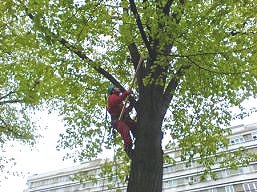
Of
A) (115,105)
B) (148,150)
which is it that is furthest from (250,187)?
(148,150)

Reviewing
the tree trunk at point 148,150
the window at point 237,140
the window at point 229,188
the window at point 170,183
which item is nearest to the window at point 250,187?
the window at point 229,188

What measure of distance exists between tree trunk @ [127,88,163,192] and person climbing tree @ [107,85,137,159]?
1.25 ft

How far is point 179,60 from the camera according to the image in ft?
19.7

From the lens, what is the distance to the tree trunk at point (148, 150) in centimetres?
486

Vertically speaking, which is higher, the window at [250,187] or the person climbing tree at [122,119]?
the window at [250,187]

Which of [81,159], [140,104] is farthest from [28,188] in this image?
[140,104]

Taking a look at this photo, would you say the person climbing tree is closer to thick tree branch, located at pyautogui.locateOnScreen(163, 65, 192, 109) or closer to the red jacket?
the red jacket

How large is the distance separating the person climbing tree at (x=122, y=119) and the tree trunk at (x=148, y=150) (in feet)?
1.25

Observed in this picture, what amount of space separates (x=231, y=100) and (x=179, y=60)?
3.63 metres

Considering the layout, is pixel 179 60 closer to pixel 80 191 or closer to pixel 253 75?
pixel 253 75

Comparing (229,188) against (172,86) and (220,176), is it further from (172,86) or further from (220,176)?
(172,86)

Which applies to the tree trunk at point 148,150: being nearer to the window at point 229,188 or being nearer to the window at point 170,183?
the window at point 229,188

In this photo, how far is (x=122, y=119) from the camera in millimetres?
6207

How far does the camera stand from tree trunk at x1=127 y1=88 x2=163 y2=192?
486 centimetres
